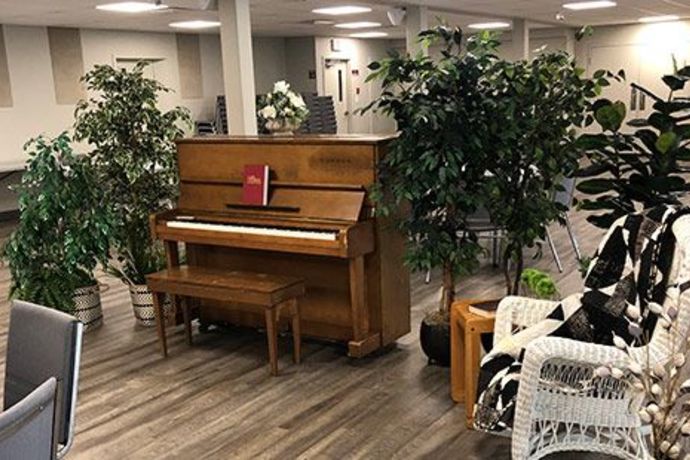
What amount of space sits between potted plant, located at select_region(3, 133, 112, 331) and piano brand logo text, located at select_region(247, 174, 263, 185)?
0.99 meters

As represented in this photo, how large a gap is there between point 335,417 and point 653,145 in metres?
1.88

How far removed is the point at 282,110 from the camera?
181 inches

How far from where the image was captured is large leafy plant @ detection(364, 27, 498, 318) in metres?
3.29

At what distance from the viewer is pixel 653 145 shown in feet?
10.2

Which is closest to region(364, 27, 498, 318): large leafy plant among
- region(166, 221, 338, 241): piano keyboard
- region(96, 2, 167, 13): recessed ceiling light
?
region(166, 221, 338, 241): piano keyboard

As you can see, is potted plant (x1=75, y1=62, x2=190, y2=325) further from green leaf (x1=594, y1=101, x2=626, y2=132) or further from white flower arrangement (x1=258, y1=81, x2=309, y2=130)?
green leaf (x1=594, y1=101, x2=626, y2=132)

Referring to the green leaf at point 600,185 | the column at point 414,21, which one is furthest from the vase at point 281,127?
the column at point 414,21

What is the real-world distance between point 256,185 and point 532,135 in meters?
1.60

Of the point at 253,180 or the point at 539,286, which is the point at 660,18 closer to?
the point at 253,180

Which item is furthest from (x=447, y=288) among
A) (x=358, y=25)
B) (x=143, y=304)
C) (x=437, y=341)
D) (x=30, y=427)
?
(x=358, y=25)

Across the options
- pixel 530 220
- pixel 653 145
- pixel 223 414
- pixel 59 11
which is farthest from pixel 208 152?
pixel 59 11

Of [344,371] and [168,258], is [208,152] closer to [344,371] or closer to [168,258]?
[168,258]

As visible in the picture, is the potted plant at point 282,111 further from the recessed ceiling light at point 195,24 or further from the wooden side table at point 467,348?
the recessed ceiling light at point 195,24

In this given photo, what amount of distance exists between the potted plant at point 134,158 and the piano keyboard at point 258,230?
0.53 metres
